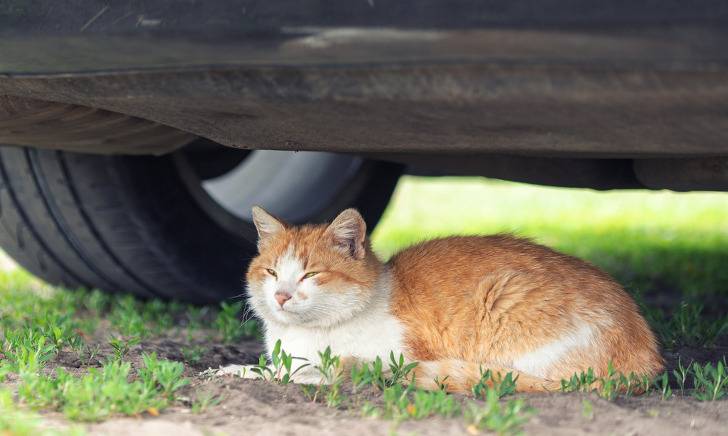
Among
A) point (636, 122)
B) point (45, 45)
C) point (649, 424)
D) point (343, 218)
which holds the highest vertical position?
point (45, 45)

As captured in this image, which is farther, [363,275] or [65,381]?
[363,275]

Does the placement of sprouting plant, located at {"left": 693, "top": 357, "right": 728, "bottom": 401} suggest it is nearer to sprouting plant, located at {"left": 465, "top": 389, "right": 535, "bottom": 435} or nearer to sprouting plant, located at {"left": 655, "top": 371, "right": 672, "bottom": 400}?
sprouting plant, located at {"left": 655, "top": 371, "right": 672, "bottom": 400}

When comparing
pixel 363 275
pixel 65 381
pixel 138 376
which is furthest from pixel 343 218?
pixel 65 381

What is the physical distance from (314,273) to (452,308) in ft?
1.44

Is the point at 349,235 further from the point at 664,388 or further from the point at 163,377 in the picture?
the point at 664,388

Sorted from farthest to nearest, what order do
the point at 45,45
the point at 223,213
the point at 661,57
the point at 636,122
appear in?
the point at 223,213, the point at 45,45, the point at 636,122, the point at 661,57

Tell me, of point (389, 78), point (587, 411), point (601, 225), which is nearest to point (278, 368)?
point (587, 411)

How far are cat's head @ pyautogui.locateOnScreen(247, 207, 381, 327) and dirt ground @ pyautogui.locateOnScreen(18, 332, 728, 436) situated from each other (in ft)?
1.08

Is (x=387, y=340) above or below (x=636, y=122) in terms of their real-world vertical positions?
below

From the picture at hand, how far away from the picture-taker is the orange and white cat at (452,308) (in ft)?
8.56

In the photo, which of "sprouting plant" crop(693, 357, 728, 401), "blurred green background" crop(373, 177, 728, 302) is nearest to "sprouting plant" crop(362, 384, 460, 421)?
"sprouting plant" crop(693, 357, 728, 401)

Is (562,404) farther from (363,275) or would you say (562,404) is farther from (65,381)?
(65,381)

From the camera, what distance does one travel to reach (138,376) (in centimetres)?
255

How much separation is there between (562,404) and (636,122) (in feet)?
2.33
